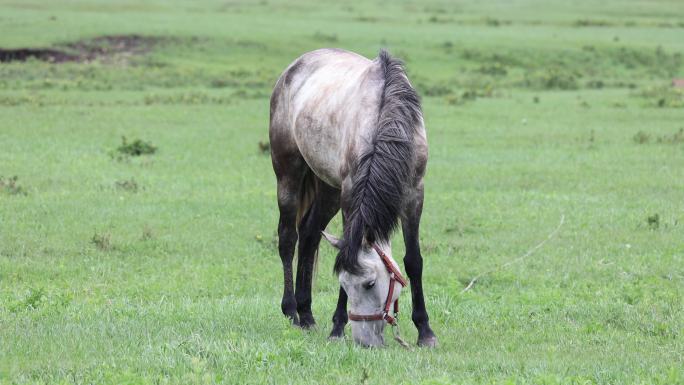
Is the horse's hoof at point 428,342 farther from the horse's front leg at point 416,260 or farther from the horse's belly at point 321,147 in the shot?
the horse's belly at point 321,147

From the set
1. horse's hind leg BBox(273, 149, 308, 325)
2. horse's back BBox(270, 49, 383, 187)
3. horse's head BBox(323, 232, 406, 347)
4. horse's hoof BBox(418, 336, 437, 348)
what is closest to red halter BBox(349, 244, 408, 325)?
horse's head BBox(323, 232, 406, 347)

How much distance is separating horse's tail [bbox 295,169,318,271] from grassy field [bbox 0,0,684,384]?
0.82 metres

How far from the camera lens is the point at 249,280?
10.0 metres

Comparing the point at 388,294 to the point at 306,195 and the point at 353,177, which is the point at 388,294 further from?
the point at 306,195

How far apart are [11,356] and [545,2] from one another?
6029 cm

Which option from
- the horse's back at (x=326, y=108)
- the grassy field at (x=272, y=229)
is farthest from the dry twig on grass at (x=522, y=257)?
the horse's back at (x=326, y=108)

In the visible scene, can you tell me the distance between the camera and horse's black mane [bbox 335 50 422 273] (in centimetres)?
637

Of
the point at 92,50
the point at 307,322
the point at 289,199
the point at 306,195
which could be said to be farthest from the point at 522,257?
the point at 92,50

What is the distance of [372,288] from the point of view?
6.42 m

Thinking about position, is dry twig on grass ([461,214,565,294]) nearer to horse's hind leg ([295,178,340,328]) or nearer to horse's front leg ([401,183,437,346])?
horse's hind leg ([295,178,340,328])

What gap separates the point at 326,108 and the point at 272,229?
15.3 ft

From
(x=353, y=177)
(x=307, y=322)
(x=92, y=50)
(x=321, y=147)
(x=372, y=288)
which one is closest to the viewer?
(x=372, y=288)

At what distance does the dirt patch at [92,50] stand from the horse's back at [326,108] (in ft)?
82.9

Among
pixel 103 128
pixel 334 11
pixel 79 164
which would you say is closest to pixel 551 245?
pixel 79 164
